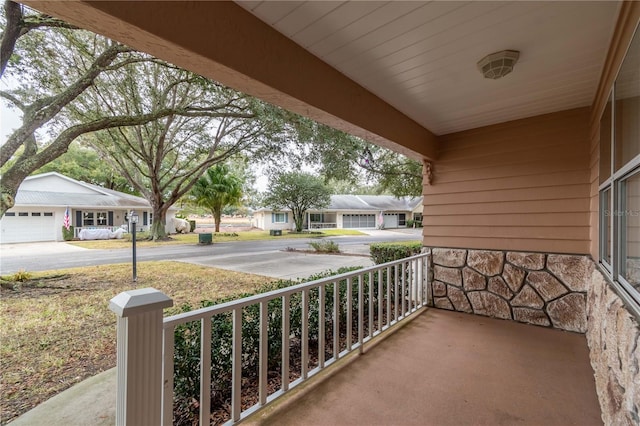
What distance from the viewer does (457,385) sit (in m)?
2.18

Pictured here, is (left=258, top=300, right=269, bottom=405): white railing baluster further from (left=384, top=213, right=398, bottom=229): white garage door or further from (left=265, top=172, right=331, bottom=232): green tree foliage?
(left=384, top=213, right=398, bottom=229): white garage door

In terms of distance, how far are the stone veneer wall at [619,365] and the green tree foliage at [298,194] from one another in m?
19.2

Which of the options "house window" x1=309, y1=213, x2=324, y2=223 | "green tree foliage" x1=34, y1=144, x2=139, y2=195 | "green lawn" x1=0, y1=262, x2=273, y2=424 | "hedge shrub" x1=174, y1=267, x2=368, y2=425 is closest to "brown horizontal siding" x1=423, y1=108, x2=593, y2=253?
"hedge shrub" x1=174, y1=267, x2=368, y2=425

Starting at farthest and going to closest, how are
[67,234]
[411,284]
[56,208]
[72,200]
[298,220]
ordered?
1. [298,220]
2. [72,200]
3. [67,234]
4. [56,208]
5. [411,284]

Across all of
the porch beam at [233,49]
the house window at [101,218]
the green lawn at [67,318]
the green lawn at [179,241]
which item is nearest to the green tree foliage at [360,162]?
the green lawn at [67,318]

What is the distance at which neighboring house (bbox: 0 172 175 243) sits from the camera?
14.0m

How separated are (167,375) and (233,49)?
5.40ft

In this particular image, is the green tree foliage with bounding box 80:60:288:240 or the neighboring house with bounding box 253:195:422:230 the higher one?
the green tree foliage with bounding box 80:60:288:240

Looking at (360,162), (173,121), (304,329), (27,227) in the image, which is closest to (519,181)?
(304,329)

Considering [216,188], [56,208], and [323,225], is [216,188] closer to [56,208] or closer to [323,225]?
[56,208]

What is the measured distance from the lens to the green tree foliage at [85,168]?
1927 centimetres

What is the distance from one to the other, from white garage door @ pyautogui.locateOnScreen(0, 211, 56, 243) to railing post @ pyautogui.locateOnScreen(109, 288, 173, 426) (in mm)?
18590

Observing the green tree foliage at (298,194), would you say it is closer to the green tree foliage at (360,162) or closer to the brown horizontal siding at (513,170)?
the green tree foliage at (360,162)

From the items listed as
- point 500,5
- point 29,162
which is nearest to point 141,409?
point 500,5
